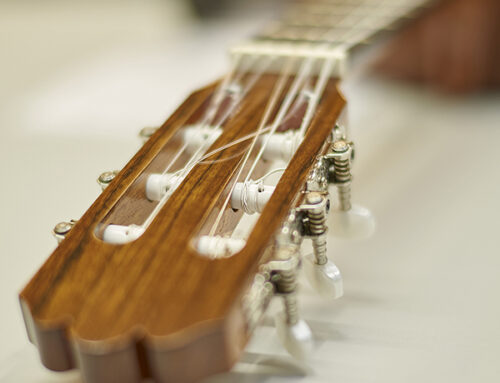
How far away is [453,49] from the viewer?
1.13m

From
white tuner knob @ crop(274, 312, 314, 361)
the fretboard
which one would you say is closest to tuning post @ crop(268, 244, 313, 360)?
white tuner knob @ crop(274, 312, 314, 361)

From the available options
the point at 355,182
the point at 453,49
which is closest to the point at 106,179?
the point at 355,182

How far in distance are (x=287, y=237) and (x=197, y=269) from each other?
0.07 metres

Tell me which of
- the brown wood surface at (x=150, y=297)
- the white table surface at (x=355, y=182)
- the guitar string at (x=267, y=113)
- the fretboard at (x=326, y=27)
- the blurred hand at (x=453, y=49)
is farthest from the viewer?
the blurred hand at (x=453, y=49)

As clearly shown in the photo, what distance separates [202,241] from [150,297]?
7 centimetres

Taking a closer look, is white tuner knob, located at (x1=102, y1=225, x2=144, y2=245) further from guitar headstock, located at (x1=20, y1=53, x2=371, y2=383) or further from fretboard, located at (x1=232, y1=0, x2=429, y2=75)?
fretboard, located at (x1=232, y1=0, x2=429, y2=75)

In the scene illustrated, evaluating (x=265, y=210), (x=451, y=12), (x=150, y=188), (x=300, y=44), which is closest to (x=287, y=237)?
(x=265, y=210)

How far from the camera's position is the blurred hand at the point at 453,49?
1099 millimetres

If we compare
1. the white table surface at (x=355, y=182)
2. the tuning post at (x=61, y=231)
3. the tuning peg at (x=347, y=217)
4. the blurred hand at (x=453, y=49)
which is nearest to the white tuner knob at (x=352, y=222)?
the tuning peg at (x=347, y=217)

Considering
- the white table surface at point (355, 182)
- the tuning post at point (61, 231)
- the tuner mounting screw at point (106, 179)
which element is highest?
the tuner mounting screw at point (106, 179)

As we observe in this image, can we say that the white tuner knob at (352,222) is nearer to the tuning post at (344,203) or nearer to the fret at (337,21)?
the tuning post at (344,203)

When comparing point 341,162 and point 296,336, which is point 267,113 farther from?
point 296,336

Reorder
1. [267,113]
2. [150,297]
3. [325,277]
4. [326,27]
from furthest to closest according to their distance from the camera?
[326,27], [267,113], [325,277], [150,297]

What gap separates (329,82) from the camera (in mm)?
734
